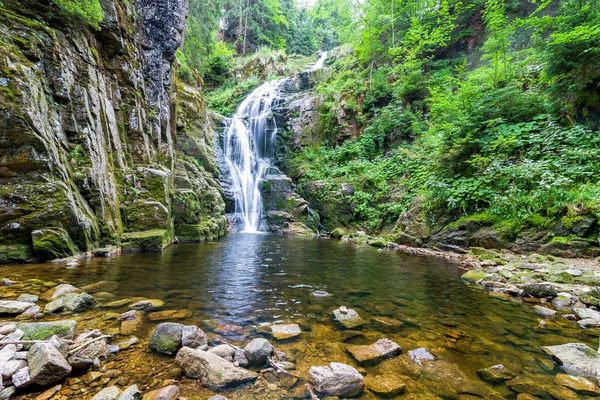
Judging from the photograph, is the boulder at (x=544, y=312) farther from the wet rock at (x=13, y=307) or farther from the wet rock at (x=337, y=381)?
the wet rock at (x=13, y=307)

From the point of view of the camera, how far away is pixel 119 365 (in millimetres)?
2168

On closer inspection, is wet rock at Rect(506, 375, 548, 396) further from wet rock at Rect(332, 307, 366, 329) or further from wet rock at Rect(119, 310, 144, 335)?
wet rock at Rect(119, 310, 144, 335)

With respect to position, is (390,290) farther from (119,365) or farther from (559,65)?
(559,65)

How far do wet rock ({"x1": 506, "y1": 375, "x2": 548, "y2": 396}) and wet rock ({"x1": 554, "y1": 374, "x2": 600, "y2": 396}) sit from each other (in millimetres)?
145

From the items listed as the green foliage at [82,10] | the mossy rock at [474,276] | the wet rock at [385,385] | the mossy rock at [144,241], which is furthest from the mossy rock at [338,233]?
the green foliage at [82,10]

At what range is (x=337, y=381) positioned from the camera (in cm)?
201

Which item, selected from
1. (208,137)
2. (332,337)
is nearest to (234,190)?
(208,137)

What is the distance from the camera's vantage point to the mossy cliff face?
5.17m

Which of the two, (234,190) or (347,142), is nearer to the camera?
(234,190)

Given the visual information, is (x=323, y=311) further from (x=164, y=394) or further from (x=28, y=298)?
(x=28, y=298)

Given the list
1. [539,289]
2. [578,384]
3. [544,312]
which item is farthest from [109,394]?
[539,289]

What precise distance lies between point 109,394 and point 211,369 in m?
0.66

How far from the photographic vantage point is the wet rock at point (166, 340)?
7.85ft

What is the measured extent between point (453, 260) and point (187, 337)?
770cm
